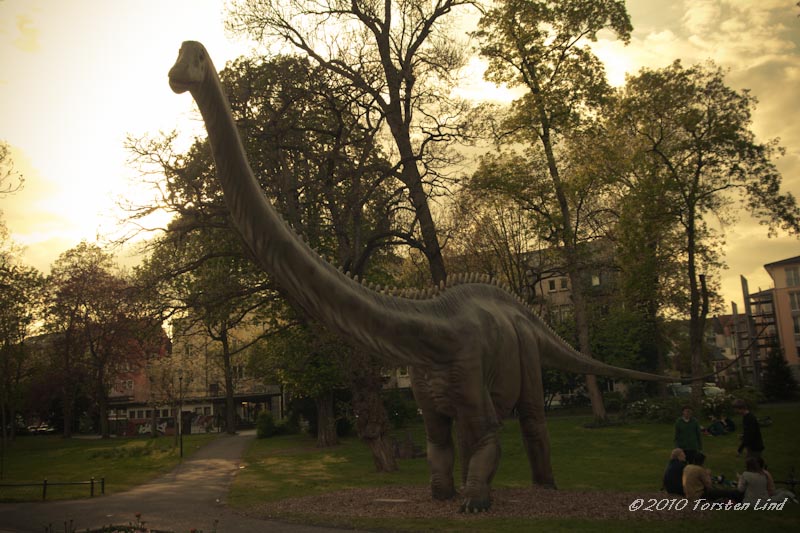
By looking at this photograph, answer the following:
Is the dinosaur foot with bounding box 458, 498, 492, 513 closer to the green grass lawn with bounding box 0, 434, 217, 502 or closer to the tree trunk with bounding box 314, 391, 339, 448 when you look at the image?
the green grass lawn with bounding box 0, 434, 217, 502

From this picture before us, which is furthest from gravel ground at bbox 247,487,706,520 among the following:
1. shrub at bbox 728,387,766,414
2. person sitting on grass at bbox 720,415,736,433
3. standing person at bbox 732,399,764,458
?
shrub at bbox 728,387,766,414

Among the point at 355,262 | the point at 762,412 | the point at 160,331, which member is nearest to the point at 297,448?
the point at 160,331

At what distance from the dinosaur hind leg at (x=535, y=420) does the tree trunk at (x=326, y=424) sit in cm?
1881

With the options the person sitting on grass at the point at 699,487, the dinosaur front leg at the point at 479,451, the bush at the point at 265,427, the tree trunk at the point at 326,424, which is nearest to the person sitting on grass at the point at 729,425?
the person sitting on grass at the point at 699,487

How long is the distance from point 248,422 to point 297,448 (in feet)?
83.8

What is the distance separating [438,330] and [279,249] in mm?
3525

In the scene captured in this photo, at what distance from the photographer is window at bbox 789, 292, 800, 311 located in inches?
2089

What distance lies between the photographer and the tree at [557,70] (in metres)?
25.3

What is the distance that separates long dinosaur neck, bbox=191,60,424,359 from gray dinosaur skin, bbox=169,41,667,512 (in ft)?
0.04

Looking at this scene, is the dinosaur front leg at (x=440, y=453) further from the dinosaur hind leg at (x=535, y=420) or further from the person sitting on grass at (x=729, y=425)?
the person sitting on grass at (x=729, y=425)

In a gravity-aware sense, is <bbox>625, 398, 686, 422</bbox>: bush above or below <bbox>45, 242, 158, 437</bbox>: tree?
below

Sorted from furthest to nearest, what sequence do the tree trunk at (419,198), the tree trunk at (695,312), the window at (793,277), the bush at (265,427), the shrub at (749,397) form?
1. the window at (793,277)
2. the bush at (265,427)
3. the shrub at (749,397)
4. the tree trunk at (695,312)
5. the tree trunk at (419,198)

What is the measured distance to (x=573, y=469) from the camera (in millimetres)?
16750

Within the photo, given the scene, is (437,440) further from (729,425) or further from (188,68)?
(729,425)
